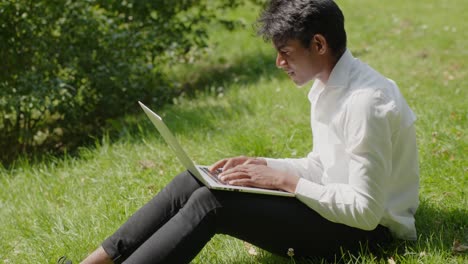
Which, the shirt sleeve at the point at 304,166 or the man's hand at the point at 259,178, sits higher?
the man's hand at the point at 259,178

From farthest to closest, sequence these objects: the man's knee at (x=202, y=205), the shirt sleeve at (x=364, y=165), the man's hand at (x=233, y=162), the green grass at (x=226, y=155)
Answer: the green grass at (x=226, y=155) < the man's hand at (x=233, y=162) < the man's knee at (x=202, y=205) < the shirt sleeve at (x=364, y=165)

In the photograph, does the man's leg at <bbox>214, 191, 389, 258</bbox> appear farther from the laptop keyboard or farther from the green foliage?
the green foliage

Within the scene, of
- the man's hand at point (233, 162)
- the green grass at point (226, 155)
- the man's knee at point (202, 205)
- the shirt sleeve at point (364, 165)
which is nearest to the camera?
the shirt sleeve at point (364, 165)

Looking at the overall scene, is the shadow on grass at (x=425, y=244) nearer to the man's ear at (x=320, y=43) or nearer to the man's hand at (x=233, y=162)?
the man's hand at (x=233, y=162)

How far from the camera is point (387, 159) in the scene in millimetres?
2420

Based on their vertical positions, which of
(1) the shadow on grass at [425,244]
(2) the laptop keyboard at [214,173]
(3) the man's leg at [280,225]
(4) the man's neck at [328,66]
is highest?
(4) the man's neck at [328,66]

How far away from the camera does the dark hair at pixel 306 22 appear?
2.46 meters

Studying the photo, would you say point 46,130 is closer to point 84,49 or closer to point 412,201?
point 84,49

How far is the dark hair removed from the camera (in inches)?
96.8

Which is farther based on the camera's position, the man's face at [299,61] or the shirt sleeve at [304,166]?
the shirt sleeve at [304,166]

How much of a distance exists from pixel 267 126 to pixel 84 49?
6.99ft

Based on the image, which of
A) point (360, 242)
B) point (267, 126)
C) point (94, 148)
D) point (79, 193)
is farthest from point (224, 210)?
point (94, 148)

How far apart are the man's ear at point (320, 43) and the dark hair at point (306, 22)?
15mm

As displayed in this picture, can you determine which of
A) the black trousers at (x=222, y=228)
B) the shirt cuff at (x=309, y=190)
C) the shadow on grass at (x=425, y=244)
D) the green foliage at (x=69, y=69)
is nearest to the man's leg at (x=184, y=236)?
the black trousers at (x=222, y=228)
